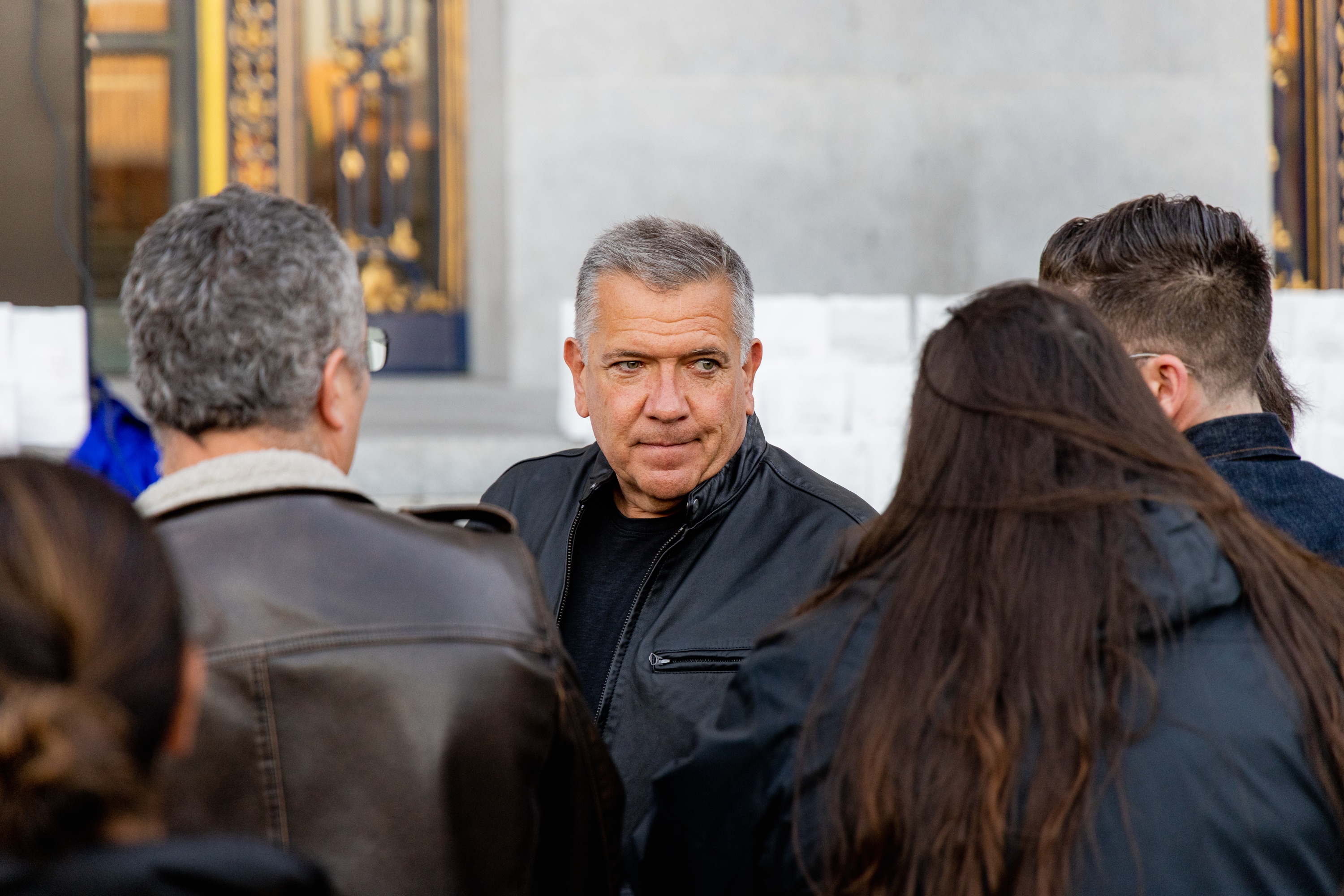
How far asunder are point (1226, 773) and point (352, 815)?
3.08 ft

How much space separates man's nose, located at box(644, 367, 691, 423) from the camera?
249cm

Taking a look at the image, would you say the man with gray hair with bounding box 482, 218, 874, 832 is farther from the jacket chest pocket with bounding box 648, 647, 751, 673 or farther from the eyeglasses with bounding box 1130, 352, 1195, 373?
the eyeglasses with bounding box 1130, 352, 1195, 373

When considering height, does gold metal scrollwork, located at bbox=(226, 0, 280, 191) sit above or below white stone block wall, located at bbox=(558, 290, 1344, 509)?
above

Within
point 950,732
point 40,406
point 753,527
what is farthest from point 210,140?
point 950,732

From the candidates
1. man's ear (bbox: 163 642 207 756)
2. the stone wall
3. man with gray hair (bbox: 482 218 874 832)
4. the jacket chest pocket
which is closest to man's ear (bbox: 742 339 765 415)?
man with gray hair (bbox: 482 218 874 832)

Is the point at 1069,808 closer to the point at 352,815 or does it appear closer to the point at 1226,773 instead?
the point at 1226,773

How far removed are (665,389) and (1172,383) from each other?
2.95 ft

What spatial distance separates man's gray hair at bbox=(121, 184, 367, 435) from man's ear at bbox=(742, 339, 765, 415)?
3.80 ft

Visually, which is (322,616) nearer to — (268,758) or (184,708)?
(268,758)

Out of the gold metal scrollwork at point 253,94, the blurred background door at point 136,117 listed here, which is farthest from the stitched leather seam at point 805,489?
the blurred background door at point 136,117

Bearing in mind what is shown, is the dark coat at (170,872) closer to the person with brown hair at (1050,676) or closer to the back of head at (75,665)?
the back of head at (75,665)

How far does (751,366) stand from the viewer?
268 cm

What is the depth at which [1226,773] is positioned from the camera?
138 centimetres

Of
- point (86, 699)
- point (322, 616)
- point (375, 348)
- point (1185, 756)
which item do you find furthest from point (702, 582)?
point (86, 699)
